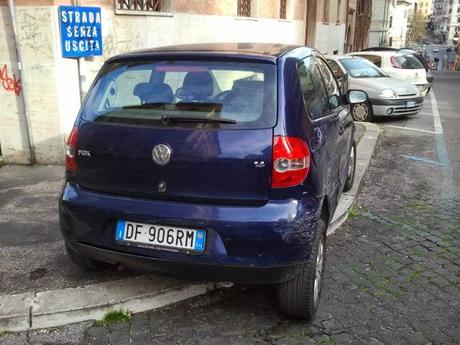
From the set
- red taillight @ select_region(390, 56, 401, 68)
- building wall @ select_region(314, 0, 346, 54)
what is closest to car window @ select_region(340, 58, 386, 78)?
red taillight @ select_region(390, 56, 401, 68)

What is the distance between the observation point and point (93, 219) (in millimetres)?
3012

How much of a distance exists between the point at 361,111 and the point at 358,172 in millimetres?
5296

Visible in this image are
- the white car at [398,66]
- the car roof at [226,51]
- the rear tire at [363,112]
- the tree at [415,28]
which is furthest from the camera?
the tree at [415,28]

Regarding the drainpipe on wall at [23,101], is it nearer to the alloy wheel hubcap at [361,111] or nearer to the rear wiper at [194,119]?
the rear wiper at [194,119]

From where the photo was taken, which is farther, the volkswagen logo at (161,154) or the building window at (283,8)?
the building window at (283,8)

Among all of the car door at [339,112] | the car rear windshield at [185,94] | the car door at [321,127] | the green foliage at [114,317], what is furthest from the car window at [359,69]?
the green foliage at [114,317]

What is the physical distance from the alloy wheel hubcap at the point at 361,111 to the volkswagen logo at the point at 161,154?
9.14m

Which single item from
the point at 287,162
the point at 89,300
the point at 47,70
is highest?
the point at 47,70

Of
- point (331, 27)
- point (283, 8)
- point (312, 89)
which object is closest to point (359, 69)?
point (283, 8)

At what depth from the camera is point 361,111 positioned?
37.2ft

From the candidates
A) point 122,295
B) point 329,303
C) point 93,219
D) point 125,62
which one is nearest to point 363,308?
point 329,303

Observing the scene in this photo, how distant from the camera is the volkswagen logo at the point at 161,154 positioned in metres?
2.81

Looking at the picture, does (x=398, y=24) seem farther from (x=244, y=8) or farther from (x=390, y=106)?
(x=390, y=106)

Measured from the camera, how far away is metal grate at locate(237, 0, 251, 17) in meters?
12.0
